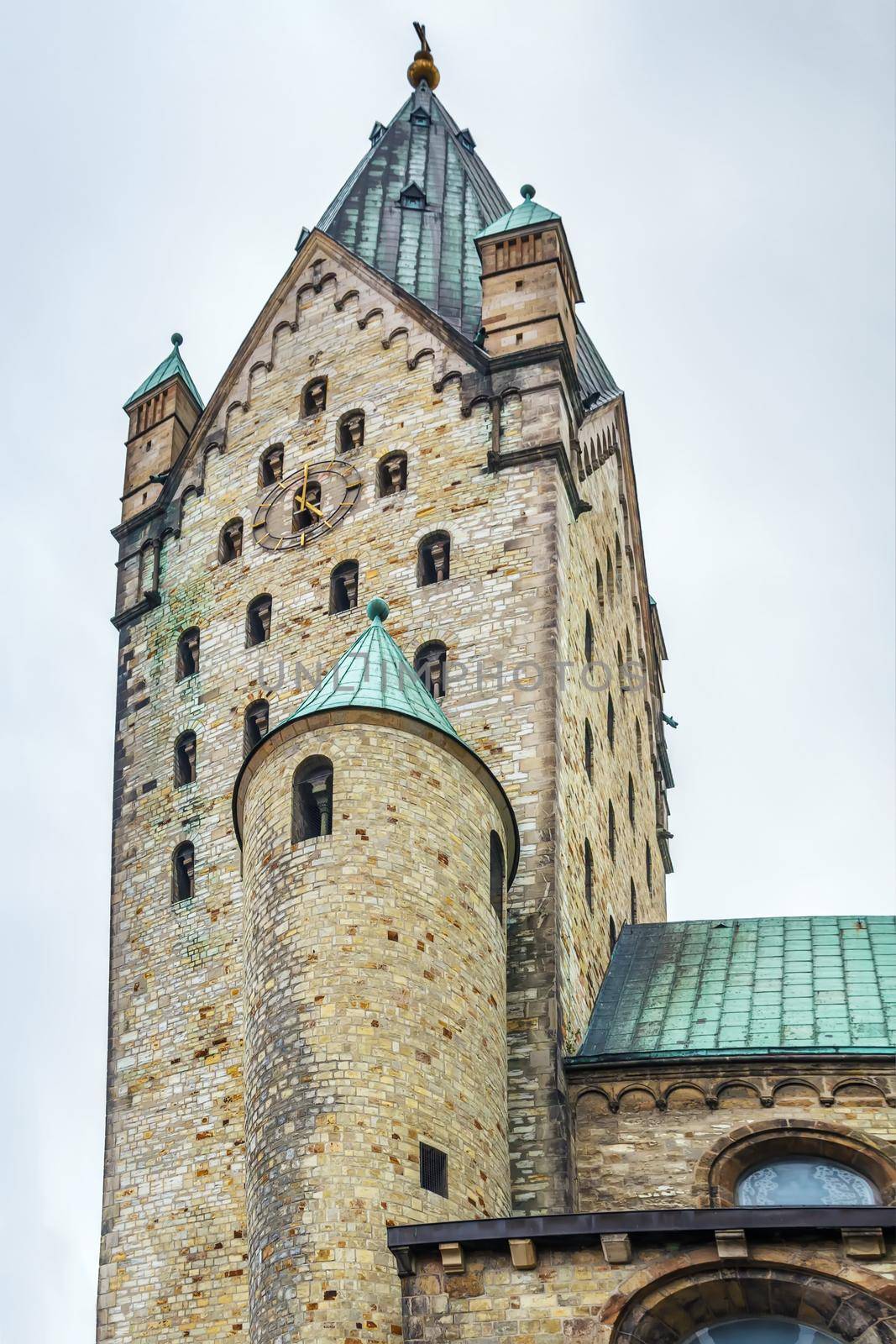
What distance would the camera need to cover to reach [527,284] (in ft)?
128

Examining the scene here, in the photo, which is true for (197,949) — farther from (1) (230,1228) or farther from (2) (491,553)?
(2) (491,553)

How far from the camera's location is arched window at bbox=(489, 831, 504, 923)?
101ft

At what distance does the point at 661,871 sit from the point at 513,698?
13951 millimetres

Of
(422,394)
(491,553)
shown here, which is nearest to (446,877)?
(491,553)

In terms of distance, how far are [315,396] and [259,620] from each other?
4880 mm

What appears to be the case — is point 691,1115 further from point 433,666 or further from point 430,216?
point 430,216

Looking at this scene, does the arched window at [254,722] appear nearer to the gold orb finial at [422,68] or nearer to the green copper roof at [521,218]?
the green copper roof at [521,218]

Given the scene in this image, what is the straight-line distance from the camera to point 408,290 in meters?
41.9

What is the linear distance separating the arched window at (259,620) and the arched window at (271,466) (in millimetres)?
2741

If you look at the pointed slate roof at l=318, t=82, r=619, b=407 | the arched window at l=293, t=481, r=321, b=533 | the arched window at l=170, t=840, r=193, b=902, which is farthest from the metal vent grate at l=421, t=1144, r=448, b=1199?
the pointed slate roof at l=318, t=82, r=619, b=407

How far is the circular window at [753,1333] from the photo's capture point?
928 inches

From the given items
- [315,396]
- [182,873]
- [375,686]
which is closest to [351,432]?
[315,396]

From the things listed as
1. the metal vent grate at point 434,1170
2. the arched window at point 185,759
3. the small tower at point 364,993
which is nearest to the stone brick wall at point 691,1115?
the small tower at point 364,993

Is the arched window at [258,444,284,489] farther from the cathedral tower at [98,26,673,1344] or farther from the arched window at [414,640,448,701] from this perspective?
the arched window at [414,640,448,701]
